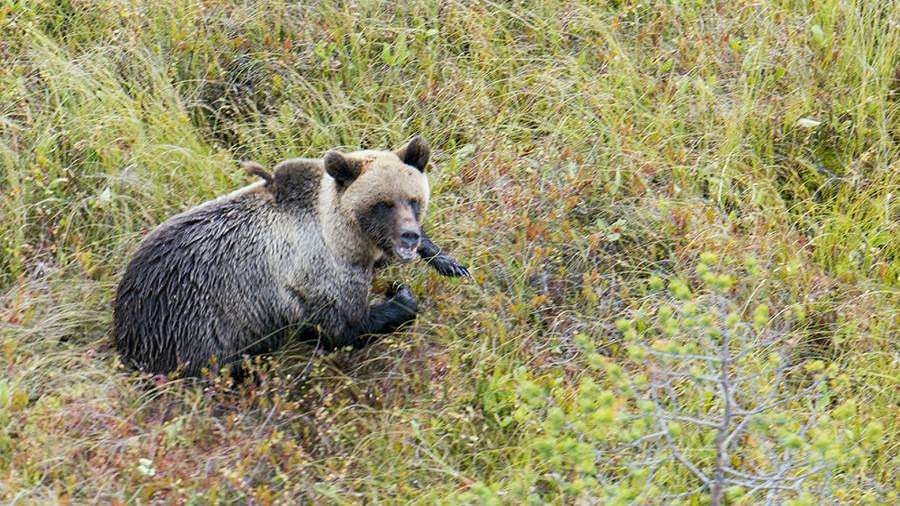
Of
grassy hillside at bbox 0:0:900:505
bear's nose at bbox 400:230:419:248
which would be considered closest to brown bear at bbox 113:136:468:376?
bear's nose at bbox 400:230:419:248

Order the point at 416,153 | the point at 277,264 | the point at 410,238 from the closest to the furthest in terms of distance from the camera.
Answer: the point at 410,238 < the point at 277,264 < the point at 416,153

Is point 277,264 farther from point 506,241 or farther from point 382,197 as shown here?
point 506,241

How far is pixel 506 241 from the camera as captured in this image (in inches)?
225

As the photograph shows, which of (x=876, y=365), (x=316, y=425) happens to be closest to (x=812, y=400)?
(x=876, y=365)

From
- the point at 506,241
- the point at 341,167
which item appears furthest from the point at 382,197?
the point at 506,241

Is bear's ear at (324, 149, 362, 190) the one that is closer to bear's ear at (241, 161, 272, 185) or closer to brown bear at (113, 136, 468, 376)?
brown bear at (113, 136, 468, 376)

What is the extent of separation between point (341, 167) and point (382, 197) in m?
0.22

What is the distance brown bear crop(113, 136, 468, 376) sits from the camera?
515cm

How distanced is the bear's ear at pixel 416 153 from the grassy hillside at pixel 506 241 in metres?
0.43

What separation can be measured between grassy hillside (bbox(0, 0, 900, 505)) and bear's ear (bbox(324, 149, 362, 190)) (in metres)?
0.61

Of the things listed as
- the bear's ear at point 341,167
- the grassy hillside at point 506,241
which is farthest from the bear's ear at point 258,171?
the grassy hillside at point 506,241

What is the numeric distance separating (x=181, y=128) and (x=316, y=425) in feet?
6.48

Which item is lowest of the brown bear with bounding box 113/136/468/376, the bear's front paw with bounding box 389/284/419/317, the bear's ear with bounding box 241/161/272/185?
the bear's front paw with bounding box 389/284/419/317

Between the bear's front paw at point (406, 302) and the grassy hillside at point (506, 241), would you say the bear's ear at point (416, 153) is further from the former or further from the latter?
the bear's front paw at point (406, 302)
